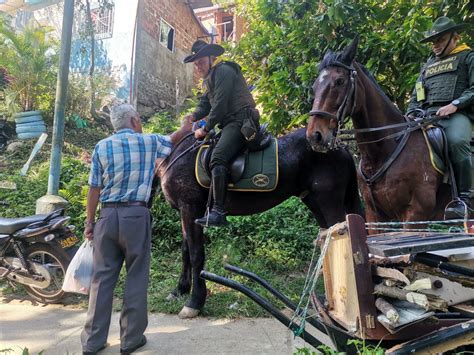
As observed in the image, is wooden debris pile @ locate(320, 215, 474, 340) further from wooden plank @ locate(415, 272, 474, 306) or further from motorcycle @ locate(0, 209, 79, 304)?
motorcycle @ locate(0, 209, 79, 304)

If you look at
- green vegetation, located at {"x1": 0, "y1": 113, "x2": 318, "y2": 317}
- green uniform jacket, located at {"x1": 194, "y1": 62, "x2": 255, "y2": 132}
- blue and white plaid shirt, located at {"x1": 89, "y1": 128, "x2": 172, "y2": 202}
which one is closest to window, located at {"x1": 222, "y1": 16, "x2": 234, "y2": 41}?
green vegetation, located at {"x1": 0, "y1": 113, "x2": 318, "y2": 317}

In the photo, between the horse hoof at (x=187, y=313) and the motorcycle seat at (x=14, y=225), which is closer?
the horse hoof at (x=187, y=313)

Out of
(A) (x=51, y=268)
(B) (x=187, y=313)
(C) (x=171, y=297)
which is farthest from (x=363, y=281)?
(A) (x=51, y=268)

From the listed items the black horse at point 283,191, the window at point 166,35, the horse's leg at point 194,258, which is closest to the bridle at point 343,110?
the black horse at point 283,191

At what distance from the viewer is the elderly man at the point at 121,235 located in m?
3.21

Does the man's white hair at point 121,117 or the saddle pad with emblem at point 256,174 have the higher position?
the man's white hair at point 121,117

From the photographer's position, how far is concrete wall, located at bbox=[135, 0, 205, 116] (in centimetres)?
1360

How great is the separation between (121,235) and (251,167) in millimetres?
1571

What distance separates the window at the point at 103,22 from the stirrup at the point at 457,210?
13.2 meters

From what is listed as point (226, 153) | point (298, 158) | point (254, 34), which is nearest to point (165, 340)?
point (226, 153)

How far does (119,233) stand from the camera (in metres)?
3.21

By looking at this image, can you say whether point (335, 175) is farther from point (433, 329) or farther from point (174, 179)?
point (433, 329)

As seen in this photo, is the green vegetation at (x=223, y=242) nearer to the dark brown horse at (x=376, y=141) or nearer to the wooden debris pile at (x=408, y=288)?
the dark brown horse at (x=376, y=141)

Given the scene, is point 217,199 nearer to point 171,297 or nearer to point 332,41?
A: point 171,297
